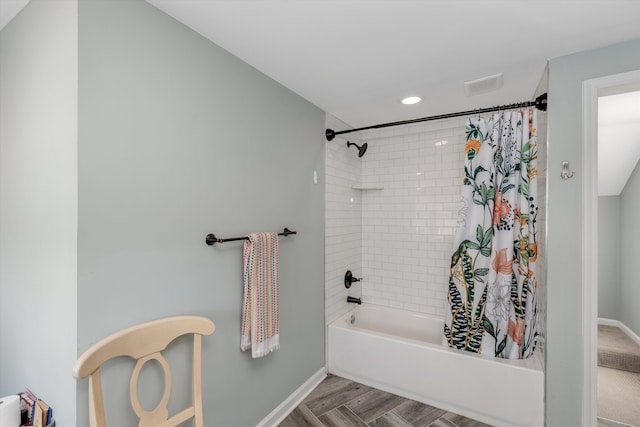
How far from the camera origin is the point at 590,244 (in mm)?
1648

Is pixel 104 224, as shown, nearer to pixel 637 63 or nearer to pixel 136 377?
pixel 136 377

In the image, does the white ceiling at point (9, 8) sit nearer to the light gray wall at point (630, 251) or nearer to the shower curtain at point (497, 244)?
the shower curtain at point (497, 244)

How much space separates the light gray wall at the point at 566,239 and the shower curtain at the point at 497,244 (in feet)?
0.83

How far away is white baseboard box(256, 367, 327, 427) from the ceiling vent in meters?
2.52

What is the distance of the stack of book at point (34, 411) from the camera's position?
116cm

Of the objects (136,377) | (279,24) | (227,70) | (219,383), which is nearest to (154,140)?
(227,70)

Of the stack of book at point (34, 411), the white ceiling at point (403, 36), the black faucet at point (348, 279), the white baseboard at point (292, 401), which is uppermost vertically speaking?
the white ceiling at point (403, 36)

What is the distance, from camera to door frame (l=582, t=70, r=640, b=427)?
164cm

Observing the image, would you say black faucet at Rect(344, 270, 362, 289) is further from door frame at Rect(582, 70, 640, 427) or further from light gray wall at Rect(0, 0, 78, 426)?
light gray wall at Rect(0, 0, 78, 426)

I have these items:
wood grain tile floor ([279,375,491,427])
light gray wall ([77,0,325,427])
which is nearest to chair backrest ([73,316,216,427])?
light gray wall ([77,0,325,427])

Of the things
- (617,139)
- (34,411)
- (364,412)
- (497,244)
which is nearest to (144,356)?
(34,411)

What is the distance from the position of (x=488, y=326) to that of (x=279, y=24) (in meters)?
2.35

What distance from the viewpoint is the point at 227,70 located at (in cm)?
167

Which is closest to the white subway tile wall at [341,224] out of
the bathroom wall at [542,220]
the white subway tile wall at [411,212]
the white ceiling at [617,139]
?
the white subway tile wall at [411,212]
